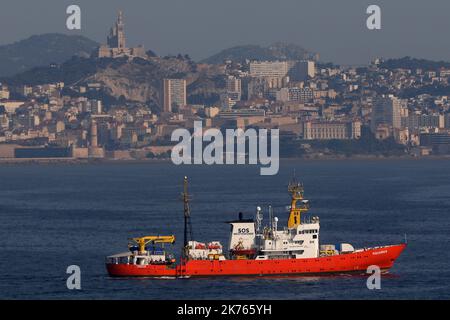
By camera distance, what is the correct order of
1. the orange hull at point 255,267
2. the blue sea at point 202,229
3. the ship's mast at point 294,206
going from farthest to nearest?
1. the ship's mast at point 294,206
2. the orange hull at point 255,267
3. the blue sea at point 202,229

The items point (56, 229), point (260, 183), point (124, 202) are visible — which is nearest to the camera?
point (56, 229)

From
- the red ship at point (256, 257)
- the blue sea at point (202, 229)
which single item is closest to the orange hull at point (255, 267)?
the red ship at point (256, 257)

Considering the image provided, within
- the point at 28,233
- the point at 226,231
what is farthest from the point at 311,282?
the point at 28,233

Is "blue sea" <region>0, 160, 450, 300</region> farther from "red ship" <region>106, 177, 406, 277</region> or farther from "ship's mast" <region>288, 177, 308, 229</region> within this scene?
"ship's mast" <region>288, 177, 308, 229</region>

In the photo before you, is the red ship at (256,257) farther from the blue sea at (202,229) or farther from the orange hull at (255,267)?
the blue sea at (202,229)

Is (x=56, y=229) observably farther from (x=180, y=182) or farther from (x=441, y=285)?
(x=180, y=182)

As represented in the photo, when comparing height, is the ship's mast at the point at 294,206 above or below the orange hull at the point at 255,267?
above
